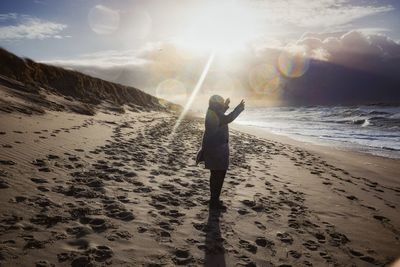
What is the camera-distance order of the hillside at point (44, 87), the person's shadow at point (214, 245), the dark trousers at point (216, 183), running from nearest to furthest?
the person's shadow at point (214, 245)
the dark trousers at point (216, 183)
the hillside at point (44, 87)

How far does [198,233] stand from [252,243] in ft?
2.90

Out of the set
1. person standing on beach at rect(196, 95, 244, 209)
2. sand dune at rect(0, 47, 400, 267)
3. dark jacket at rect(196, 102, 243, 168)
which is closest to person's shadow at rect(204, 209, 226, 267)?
sand dune at rect(0, 47, 400, 267)

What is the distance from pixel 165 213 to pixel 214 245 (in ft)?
4.04

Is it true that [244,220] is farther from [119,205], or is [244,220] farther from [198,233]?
[119,205]

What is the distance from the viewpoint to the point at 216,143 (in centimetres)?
611

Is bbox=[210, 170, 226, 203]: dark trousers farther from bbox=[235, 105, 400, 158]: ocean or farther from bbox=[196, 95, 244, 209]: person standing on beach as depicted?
bbox=[235, 105, 400, 158]: ocean

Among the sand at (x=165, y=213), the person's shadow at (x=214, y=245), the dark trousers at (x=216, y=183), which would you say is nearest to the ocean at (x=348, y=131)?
the sand at (x=165, y=213)

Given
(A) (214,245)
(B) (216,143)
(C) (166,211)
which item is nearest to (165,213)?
(C) (166,211)

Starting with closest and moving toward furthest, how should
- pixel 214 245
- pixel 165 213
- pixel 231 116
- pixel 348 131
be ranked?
pixel 214 245
pixel 165 213
pixel 231 116
pixel 348 131

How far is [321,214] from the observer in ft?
21.7

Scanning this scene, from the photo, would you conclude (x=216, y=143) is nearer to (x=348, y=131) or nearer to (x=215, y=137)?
(x=215, y=137)

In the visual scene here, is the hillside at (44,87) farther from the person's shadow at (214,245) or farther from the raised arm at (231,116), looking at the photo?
the person's shadow at (214,245)

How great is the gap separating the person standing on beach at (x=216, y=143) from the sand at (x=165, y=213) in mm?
515

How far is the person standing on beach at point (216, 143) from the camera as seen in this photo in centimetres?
596
